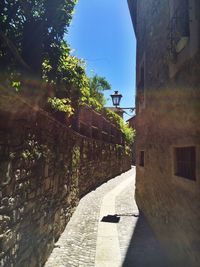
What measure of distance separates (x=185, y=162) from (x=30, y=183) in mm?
2442

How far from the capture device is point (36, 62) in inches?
157

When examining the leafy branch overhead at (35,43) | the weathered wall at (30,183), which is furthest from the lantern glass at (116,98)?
the leafy branch overhead at (35,43)

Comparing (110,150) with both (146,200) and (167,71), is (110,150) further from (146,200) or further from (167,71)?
(167,71)

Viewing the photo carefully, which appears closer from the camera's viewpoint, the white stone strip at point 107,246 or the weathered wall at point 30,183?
the weathered wall at point 30,183

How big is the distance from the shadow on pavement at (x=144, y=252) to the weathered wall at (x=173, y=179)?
177 millimetres

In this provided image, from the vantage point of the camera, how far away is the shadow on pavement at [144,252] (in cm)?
410

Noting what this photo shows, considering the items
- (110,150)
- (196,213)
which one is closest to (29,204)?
(196,213)

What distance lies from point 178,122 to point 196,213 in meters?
1.50

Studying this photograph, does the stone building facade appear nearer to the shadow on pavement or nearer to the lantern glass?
the shadow on pavement

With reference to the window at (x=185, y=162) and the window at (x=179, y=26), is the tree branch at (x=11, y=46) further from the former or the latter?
the window at (x=185, y=162)

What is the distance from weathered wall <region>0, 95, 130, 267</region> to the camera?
2.48 m

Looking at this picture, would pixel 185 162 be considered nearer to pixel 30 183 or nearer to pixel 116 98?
pixel 30 183

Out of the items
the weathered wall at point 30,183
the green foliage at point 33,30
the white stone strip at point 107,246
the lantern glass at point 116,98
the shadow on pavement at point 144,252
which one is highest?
the lantern glass at point 116,98

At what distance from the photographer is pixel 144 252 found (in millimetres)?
4594
